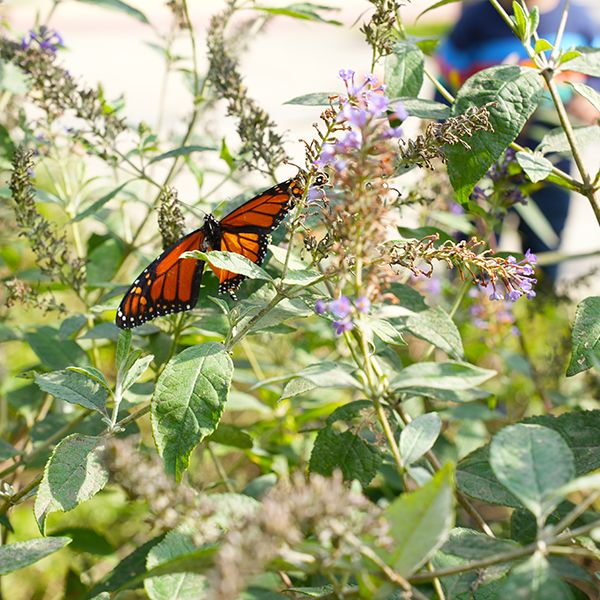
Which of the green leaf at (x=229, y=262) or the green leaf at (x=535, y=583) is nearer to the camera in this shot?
the green leaf at (x=535, y=583)

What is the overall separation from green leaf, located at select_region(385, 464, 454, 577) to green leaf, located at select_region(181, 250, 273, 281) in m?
0.43

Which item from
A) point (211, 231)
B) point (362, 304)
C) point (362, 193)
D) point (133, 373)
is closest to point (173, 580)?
point (133, 373)

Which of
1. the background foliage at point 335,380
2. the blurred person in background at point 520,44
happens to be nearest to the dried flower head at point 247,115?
the background foliage at point 335,380

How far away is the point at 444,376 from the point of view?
0.98 meters

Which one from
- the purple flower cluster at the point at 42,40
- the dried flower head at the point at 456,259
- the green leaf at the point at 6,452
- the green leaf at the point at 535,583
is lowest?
the green leaf at the point at 6,452

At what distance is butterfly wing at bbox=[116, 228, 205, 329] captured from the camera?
143 centimetres

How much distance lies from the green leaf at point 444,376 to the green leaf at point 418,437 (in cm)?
6

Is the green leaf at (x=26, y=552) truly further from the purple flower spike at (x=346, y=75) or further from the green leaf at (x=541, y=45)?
the green leaf at (x=541, y=45)

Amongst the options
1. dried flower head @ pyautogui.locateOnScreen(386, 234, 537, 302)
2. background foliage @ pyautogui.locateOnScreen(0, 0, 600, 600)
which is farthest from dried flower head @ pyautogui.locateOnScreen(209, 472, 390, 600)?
dried flower head @ pyautogui.locateOnScreen(386, 234, 537, 302)

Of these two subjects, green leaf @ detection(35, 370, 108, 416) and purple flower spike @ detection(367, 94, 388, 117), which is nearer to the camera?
purple flower spike @ detection(367, 94, 388, 117)

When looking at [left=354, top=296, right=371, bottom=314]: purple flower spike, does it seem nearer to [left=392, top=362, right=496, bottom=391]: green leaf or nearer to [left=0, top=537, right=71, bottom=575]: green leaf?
[left=392, top=362, right=496, bottom=391]: green leaf

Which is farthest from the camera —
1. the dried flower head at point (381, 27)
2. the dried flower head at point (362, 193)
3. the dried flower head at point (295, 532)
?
the dried flower head at point (381, 27)

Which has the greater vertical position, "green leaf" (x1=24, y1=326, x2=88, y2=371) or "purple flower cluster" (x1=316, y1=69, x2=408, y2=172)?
"purple flower cluster" (x1=316, y1=69, x2=408, y2=172)

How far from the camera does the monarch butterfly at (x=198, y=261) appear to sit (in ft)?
4.71
